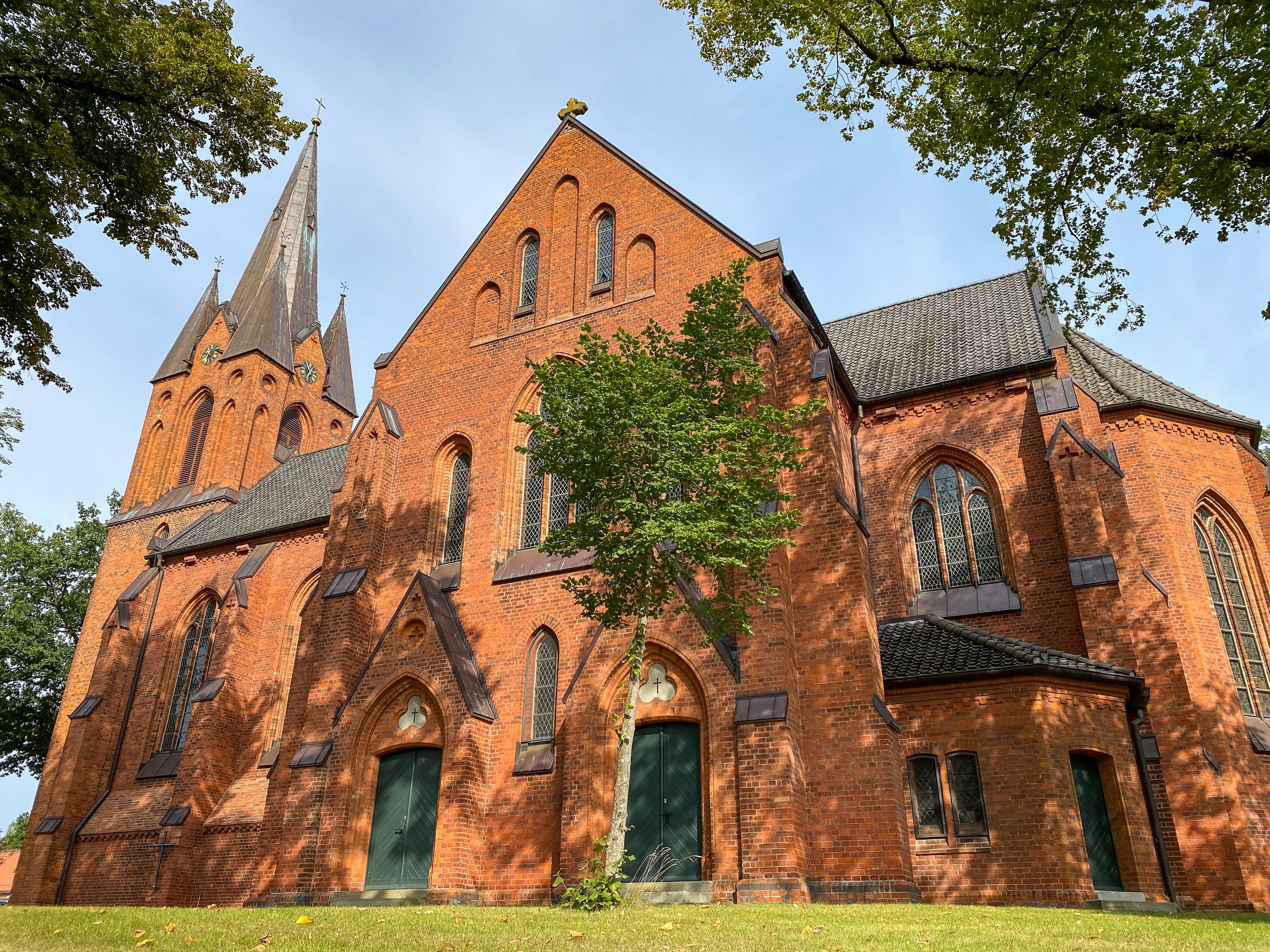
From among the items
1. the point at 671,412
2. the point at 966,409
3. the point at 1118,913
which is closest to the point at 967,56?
the point at 671,412

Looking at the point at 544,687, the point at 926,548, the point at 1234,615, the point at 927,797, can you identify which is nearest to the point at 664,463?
the point at 544,687

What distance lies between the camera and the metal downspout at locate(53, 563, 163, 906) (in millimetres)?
22031

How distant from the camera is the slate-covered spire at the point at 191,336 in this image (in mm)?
35125

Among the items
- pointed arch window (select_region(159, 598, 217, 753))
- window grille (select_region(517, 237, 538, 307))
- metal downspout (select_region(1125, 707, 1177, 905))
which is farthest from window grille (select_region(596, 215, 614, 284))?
pointed arch window (select_region(159, 598, 217, 753))

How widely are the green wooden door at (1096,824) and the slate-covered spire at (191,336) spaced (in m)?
32.6

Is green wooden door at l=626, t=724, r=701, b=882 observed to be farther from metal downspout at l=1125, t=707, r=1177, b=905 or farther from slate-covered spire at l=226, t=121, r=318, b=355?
slate-covered spire at l=226, t=121, r=318, b=355

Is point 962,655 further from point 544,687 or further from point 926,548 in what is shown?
point 544,687

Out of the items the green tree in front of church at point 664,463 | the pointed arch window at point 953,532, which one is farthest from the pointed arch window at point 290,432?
the pointed arch window at point 953,532

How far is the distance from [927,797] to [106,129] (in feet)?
46.8

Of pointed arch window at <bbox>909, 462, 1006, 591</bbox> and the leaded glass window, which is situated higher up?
pointed arch window at <bbox>909, 462, 1006, 591</bbox>

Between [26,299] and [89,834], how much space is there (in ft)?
53.6

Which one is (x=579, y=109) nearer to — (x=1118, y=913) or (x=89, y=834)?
(x=1118, y=913)

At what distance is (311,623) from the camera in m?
17.9

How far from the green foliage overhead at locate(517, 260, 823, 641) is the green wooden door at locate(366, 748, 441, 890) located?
4597mm
